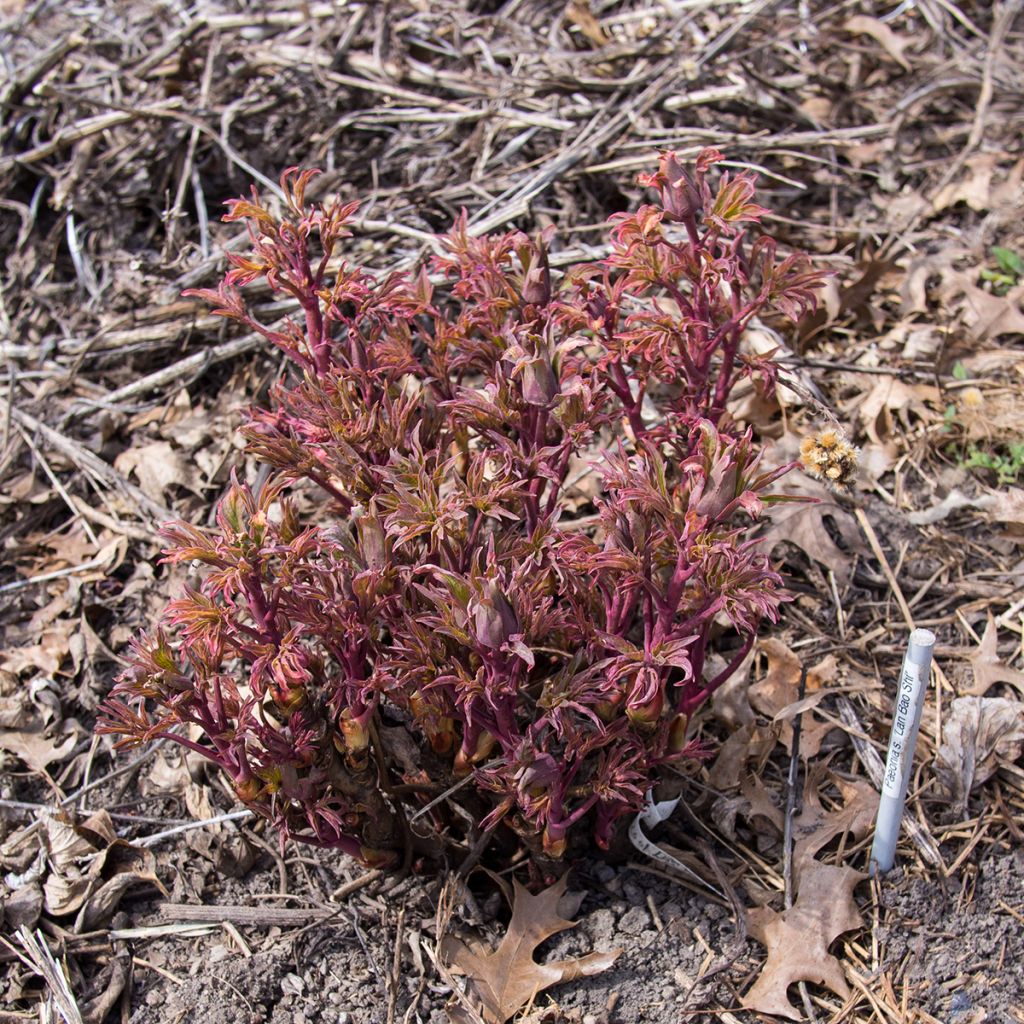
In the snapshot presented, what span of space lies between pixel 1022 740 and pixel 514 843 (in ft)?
4.19

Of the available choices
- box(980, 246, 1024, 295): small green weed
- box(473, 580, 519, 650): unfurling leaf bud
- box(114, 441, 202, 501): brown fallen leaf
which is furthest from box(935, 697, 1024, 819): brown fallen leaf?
box(114, 441, 202, 501): brown fallen leaf

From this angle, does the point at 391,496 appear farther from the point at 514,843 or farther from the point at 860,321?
the point at 860,321

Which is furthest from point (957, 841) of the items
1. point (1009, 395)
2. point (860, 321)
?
point (860, 321)

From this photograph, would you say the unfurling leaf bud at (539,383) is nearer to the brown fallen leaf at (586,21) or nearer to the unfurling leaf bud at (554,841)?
the unfurling leaf bud at (554,841)

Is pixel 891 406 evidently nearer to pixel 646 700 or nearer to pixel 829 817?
pixel 829 817

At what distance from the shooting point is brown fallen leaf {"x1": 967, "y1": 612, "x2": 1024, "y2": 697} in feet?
9.06

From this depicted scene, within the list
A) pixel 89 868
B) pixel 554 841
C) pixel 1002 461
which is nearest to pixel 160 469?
pixel 89 868

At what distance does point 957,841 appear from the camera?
253cm

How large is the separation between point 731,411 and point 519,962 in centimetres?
176

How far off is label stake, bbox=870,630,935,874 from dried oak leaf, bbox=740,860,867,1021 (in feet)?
0.32

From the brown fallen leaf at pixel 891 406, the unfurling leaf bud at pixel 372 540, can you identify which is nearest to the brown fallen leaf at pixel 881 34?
the brown fallen leaf at pixel 891 406

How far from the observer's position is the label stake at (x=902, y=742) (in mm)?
2047

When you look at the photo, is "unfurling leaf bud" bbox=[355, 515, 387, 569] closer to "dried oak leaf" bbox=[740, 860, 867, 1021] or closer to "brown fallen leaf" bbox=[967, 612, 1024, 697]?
"dried oak leaf" bbox=[740, 860, 867, 1021]

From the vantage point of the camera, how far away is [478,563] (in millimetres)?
2027
